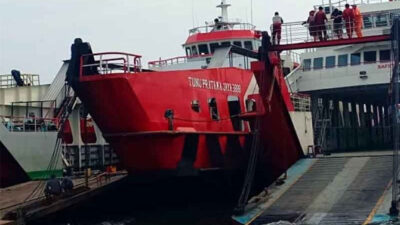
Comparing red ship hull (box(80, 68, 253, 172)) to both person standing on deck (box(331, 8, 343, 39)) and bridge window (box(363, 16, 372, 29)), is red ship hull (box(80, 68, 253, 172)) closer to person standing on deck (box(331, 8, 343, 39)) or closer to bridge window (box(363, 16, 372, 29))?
person standing on deck (box(331, 8, 343, 39))

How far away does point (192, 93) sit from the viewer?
1462 centimetres

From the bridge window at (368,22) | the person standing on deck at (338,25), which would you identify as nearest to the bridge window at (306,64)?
the bridge window at (368,22)

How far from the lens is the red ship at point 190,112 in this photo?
13.3 meters

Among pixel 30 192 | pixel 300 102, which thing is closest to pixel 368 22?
pixel 300 102

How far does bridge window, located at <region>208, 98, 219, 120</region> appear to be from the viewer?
15247mm

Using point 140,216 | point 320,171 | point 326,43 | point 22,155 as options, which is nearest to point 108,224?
point 140,216

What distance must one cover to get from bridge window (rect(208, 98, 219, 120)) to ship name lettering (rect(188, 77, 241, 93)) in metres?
0.32

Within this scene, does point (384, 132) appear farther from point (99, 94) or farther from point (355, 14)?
point (99, 94)

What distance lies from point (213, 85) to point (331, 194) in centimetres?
420

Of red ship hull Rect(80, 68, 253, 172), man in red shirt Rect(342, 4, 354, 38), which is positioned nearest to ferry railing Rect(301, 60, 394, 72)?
man in red shirt Rect(342, 4, 354, 38)

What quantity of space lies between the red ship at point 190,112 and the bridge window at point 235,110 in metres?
0.03

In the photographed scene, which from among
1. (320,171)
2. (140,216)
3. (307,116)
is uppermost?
(307,116)

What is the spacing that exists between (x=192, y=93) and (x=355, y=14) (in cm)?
523

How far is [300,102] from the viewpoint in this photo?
59.1ft
